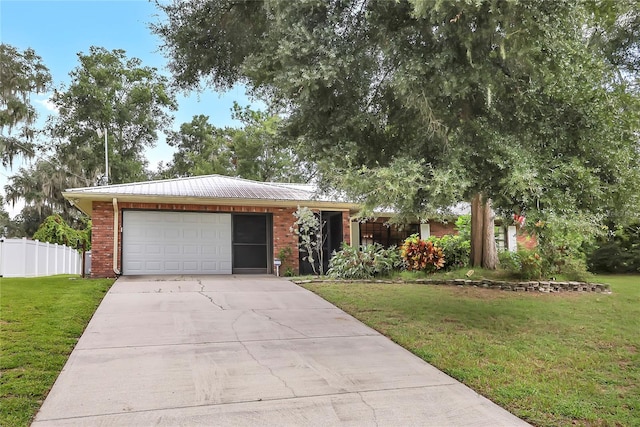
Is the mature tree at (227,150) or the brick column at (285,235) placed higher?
the mature tree at (227,150)

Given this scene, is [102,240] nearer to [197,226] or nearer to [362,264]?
[197,226]

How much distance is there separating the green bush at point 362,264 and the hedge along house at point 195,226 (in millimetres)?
1921

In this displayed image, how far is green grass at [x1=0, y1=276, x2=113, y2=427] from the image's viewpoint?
398 cm

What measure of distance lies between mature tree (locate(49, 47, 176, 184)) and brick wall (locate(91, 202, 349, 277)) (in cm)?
1650

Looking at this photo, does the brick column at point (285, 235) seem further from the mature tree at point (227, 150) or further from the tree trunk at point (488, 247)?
the mature tree at point (227, 150)

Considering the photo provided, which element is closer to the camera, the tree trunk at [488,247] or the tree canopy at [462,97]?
the tree canopy at [462,97]

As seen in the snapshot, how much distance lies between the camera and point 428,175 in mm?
5629

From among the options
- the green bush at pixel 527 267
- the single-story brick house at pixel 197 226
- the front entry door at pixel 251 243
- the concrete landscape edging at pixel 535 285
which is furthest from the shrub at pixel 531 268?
the front entry door at pixel 251 243

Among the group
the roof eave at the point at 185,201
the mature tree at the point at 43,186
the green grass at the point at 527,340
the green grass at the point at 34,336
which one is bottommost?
the green grass at the point at 527,340

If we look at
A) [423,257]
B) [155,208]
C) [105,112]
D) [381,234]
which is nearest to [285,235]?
[155,208]

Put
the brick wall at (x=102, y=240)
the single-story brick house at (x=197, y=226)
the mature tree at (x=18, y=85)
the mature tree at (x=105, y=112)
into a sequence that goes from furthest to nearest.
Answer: the mature tree at (x=105, y=112) → the mature tree at (x=18, y=85) → the single-story brick house at (x=197, y=226) → the brick wall at (x=102, y=240)

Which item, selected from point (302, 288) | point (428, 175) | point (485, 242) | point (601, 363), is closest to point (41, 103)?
point (302, 288)

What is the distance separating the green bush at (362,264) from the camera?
11938 mm

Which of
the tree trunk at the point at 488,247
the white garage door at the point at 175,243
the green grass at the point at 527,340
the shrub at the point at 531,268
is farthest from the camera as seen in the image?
the white garage door at the point at 175,243
